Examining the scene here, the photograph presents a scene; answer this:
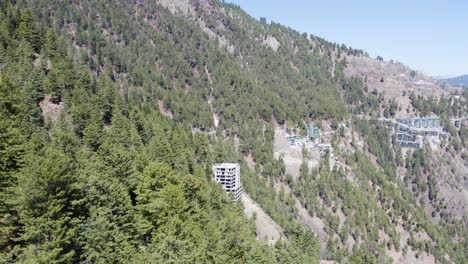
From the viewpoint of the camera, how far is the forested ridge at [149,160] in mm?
31656

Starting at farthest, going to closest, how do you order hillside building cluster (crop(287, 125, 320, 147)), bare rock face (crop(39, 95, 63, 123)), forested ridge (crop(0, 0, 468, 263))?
hillside building cluster (crop(287, 125, 320, 147)), bare rock face (crop(39, 95, 63, 123)), forested ridge (crop(0, 0, 468, 263))

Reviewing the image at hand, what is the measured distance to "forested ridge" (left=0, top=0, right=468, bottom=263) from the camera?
31656mm

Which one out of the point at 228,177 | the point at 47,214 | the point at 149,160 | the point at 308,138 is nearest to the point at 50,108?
the point at 149,160

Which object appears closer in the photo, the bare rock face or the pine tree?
the pine tree

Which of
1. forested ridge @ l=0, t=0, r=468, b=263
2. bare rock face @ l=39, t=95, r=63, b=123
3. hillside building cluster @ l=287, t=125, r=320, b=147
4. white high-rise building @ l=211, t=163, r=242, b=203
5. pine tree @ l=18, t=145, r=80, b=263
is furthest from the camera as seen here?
hillside building cluster @ l=287, t=125, r=320, b=147

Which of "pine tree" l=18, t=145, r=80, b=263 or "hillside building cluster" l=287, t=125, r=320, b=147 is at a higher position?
"pine tree" l=18, t=145, r=80, b=263

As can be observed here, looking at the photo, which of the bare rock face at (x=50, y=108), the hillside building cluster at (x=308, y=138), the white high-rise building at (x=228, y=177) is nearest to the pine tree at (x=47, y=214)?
the bare rock face at (x=50, y=108)

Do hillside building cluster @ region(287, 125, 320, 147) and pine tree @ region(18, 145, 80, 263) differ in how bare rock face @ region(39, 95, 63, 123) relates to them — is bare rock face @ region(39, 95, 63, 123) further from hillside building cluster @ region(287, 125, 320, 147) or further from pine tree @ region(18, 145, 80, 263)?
hillside building cluster @ region(287, 125, 320, 147)

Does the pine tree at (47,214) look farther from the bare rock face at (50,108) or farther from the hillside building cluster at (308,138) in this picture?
the hillside building cluster at (308,138)

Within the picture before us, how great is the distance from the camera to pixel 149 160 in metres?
61.8

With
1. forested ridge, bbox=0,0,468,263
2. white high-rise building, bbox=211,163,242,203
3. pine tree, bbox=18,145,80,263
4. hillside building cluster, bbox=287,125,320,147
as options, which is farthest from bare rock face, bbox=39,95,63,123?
hillside building cluster, bbox=287,125,320,147

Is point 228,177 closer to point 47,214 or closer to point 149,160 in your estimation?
point 149,160

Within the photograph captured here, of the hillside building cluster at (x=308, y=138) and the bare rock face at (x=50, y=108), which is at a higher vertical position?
the bare rock face at (x=50, y=108)

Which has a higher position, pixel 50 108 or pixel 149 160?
pixel 50 108
